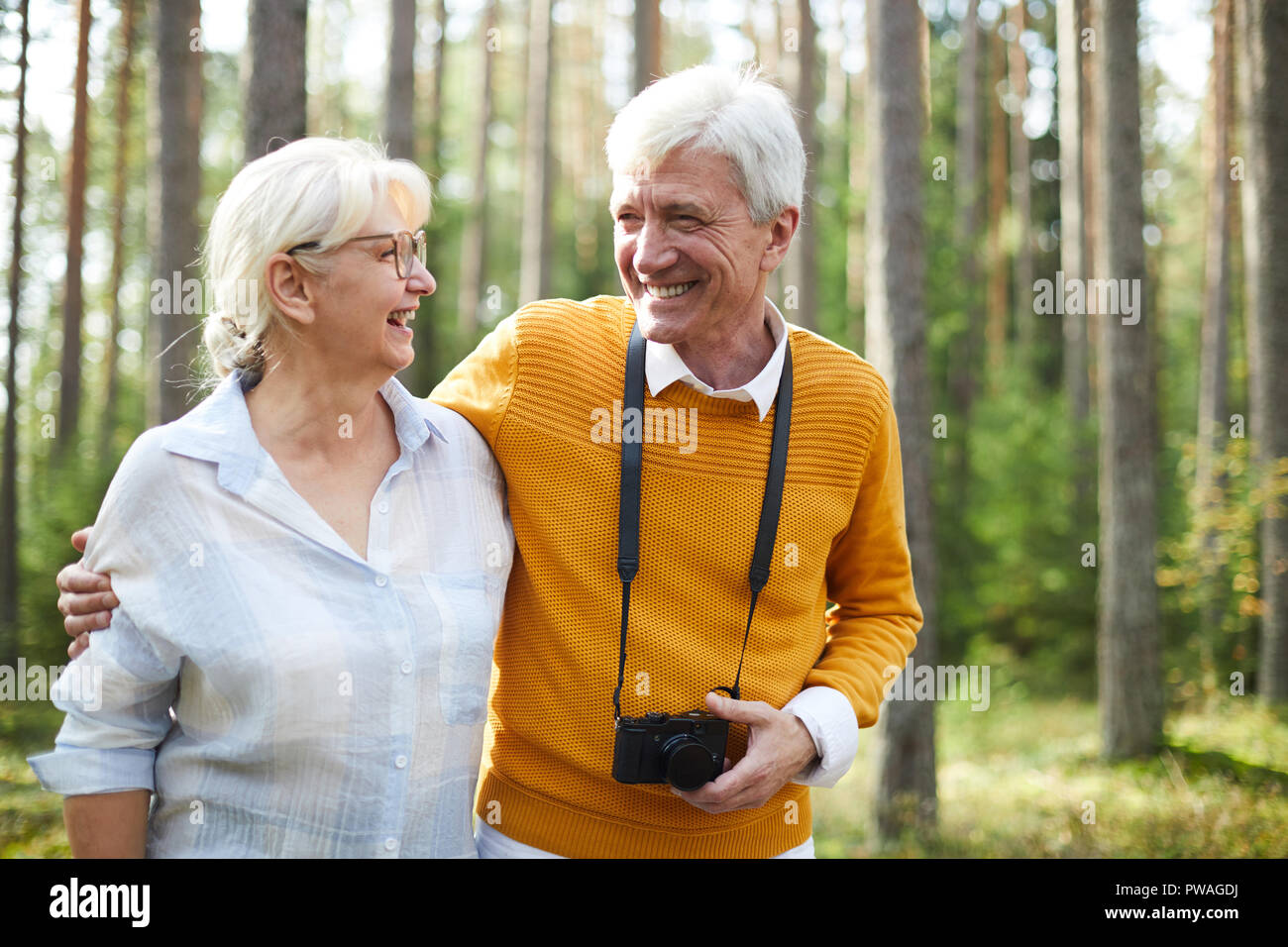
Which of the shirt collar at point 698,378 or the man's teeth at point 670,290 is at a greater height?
the man's teeth at point 670,290

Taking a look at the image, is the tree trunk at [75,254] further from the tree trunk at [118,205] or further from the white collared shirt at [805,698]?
the white collared shirt at [805,698]

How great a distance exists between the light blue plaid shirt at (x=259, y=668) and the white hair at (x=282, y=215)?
14 centimetres

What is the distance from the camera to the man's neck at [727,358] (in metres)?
2.32

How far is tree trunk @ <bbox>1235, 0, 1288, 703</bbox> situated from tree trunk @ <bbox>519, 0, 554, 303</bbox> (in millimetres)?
8314

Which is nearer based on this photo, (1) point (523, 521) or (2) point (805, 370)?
(1) point (523, 521)

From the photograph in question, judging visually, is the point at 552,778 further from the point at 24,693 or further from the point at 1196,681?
the point at 1196,681

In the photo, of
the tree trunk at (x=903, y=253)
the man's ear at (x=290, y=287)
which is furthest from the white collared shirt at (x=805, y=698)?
the tree trunk at (x=903, y=253)

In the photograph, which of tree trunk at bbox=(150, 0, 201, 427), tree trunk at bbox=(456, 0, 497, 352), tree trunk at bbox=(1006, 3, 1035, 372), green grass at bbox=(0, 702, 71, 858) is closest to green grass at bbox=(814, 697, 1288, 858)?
green grass at bbox=(0, 702, 71, 858)

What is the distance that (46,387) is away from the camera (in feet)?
76.4

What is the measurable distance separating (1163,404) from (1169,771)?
46.6 ft

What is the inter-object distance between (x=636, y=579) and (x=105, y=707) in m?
1.03

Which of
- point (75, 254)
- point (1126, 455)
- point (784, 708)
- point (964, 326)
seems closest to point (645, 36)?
point (964, 326)
